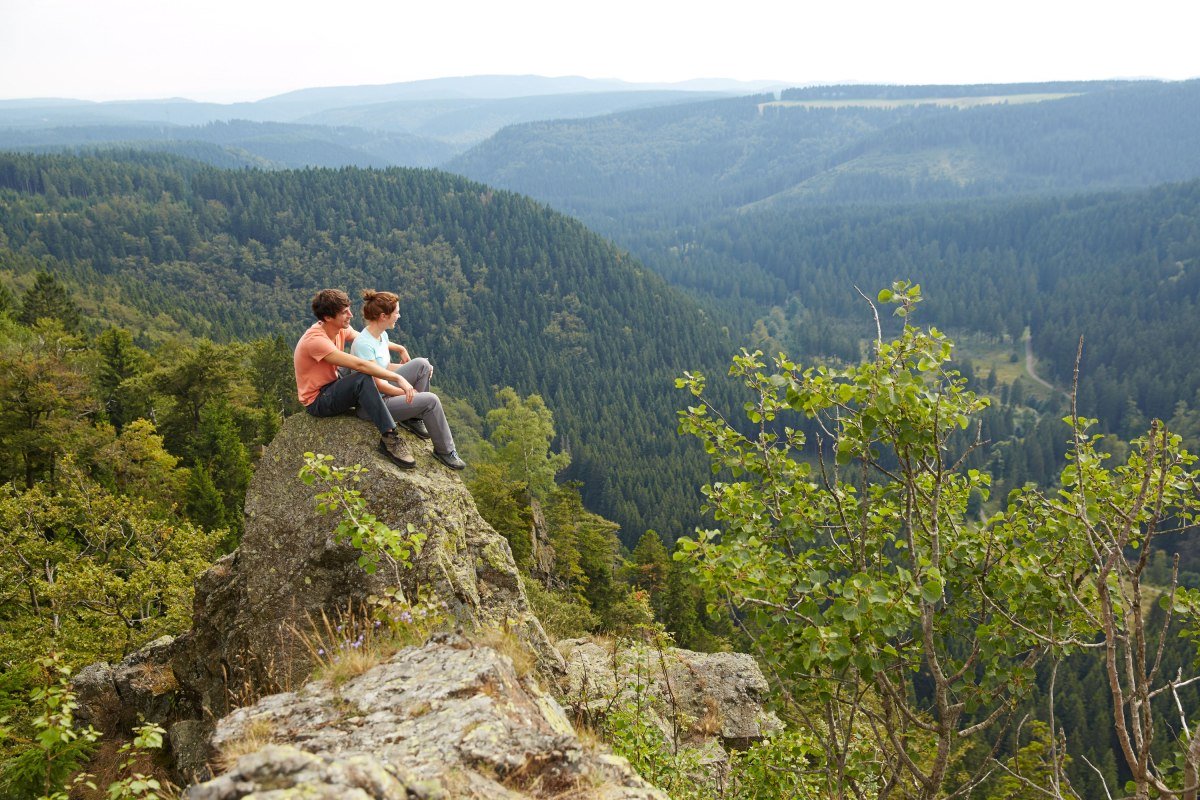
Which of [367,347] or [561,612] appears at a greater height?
[367,347]

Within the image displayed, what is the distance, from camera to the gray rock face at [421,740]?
4.56m

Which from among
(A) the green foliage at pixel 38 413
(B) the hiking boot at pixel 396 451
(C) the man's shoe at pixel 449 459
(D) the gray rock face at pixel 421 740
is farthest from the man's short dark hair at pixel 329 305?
(A) the green foliage at pixel 38 413

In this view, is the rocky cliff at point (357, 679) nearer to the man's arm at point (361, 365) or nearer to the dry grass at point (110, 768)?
the dry grass at point (110, 768)

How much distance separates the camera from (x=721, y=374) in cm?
18025

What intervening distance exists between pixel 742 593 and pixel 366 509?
483 centimetres

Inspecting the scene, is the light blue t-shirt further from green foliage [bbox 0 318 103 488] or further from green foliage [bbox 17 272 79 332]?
green foliage [bbox 17 272 79 332]

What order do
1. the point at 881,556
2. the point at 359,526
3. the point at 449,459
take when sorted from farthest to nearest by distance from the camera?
the point at 449,459
the point at 881,556
the point at 359,526

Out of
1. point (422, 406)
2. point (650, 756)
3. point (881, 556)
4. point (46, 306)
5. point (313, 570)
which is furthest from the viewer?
point (46, 306)

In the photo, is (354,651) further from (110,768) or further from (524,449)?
(524,449)

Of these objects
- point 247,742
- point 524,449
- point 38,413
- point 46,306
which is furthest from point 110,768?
point 46,306

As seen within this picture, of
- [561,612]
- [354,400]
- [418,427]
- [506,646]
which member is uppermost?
[354,400]

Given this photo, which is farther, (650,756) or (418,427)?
(418,427)

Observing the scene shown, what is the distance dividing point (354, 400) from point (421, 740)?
5668 millimetres

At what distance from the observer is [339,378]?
33.2ft
